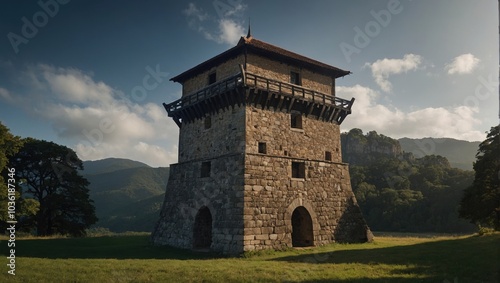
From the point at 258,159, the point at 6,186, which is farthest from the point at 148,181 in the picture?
the point at 258,159

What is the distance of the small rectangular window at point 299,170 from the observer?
22.5m

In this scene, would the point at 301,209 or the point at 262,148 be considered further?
the point at 301,209

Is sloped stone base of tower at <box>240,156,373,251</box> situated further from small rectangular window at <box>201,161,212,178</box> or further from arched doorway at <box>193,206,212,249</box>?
arched doorway at <box>193,206,212,249</box>

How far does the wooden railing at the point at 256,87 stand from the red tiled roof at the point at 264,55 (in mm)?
1814

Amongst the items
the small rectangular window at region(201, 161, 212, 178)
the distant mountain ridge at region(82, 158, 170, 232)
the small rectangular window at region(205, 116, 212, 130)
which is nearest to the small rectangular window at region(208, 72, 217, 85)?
the small rectangular window at region(205, 116, 212, 130)

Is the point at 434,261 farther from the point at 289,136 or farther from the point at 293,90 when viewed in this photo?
the point at 293,90

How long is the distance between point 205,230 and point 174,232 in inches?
96.9

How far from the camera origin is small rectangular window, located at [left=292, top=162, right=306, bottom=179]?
22500mm

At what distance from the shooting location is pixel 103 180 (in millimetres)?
148250

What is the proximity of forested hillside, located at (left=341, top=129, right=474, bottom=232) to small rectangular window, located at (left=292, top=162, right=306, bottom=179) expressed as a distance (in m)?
42.9

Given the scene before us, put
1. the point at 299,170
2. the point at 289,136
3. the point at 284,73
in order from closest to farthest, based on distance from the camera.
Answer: the point at 299,170, the point at 289,136, the point at 284,73

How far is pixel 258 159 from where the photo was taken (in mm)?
20469

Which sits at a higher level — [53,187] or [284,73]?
[284,73]

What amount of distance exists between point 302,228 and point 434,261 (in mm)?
9374
